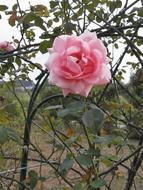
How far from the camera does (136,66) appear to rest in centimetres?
255

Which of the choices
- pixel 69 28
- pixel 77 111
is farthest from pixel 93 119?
pixel 69 28

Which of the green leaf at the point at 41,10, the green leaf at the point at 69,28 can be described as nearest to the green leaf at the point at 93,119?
the green leaf at the point at 69,28

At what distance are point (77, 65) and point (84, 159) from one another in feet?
1.00

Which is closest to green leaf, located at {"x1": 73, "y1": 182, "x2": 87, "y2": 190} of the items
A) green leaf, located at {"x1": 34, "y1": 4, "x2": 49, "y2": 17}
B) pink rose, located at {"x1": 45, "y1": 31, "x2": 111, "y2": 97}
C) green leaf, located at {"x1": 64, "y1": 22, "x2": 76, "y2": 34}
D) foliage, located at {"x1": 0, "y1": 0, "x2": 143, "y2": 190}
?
foliage, located at {"x1": 0, "y1": 0, "x2": 143, "y2": 190}

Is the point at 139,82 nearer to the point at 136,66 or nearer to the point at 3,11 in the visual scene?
the point at 136,66

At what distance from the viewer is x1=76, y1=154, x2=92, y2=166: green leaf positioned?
3.34 feet

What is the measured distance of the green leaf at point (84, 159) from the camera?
1.02m

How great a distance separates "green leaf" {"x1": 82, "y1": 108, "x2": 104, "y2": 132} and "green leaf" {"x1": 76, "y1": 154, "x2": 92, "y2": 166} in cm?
10

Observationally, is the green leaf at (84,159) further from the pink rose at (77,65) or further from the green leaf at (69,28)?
the green leaf at (69,28)

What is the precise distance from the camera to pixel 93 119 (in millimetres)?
960

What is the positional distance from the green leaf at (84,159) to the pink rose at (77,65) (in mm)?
238

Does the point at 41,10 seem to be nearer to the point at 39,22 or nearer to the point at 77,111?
the point at 39,22

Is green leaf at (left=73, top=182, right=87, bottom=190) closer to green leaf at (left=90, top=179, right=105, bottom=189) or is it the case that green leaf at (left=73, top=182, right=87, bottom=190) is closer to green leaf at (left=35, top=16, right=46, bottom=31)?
green leaf at (left=90, top=179, right=105, bottom=189)

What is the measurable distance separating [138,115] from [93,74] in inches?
48.5
